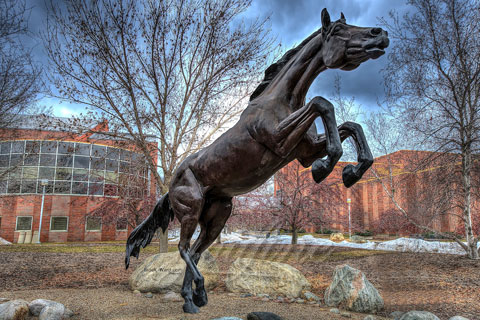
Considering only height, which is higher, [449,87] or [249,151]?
[449,87]

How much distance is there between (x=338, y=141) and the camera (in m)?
2.55

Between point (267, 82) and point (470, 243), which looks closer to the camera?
point (267, 82)

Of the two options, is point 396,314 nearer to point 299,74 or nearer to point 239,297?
point 239,297

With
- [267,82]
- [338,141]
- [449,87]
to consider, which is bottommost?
[338,141]

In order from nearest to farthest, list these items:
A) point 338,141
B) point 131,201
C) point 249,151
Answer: point 338,141 < point 249,151 < point 131,201

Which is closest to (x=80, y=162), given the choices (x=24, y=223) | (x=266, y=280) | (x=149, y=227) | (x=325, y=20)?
(x=24, y=223)

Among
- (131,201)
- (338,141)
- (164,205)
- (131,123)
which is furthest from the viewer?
(131,201)

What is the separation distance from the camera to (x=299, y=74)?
10.1ft

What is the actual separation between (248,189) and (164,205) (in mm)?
1533

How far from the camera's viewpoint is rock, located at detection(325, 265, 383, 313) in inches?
245

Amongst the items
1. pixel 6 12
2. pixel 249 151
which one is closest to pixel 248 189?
pixel 249 151

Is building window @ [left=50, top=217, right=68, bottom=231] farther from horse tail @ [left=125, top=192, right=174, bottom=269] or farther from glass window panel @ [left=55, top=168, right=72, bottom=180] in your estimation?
horse tail @ [left=125, top=192, right=174, bottom=269]

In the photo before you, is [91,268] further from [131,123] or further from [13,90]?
[13,90]

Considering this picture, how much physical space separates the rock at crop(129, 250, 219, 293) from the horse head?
6.28 meters
